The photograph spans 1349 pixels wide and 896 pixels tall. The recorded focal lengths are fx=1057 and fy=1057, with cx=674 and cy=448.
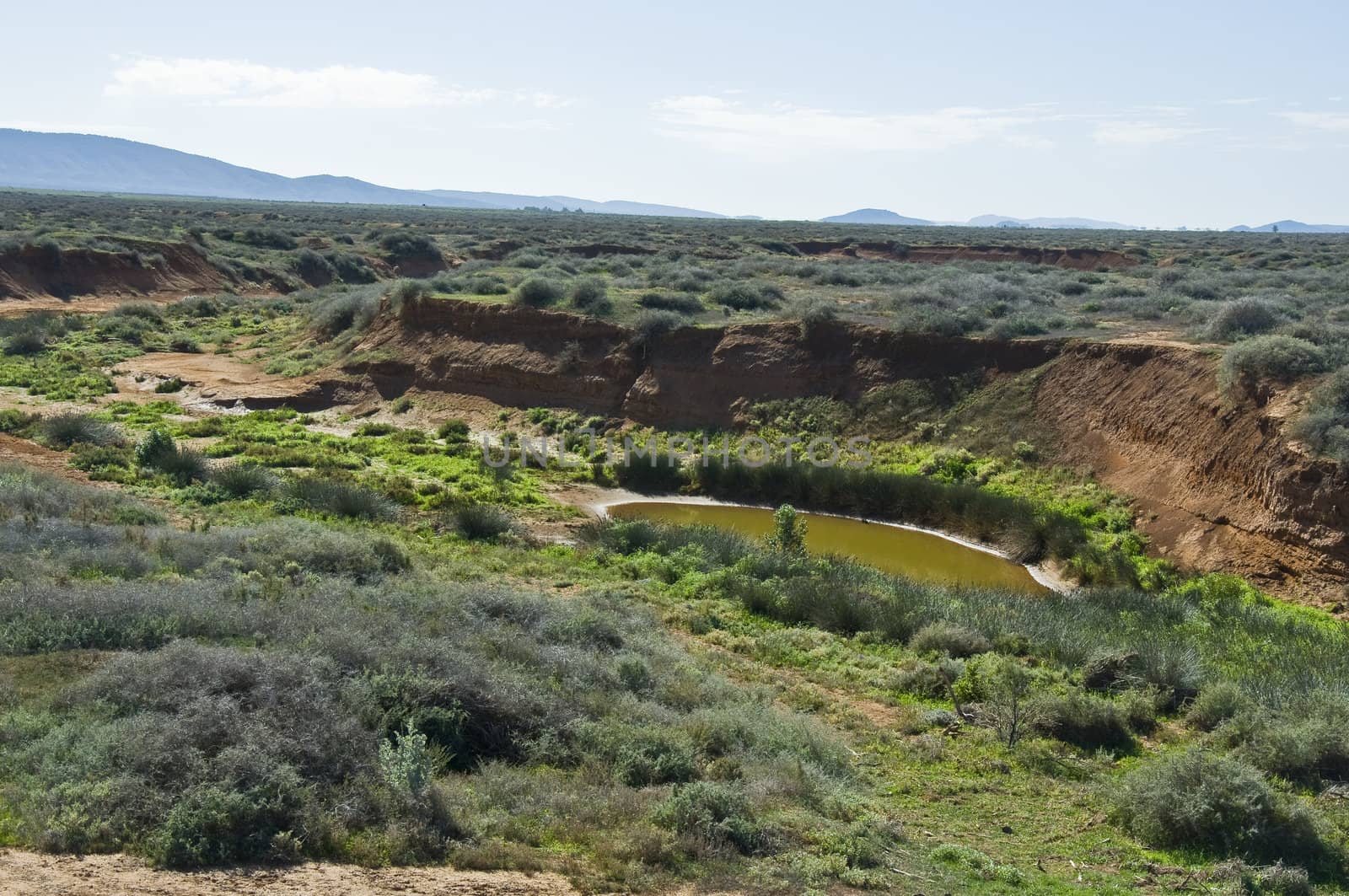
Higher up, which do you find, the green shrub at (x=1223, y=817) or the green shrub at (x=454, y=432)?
the green shrub at (x=1223, y=817)

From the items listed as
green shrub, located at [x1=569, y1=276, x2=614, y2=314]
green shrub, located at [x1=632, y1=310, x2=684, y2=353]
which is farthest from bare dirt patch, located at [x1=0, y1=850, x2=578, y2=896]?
green shrub, located at [x1=569, y1=276, x2=614, y2=314]

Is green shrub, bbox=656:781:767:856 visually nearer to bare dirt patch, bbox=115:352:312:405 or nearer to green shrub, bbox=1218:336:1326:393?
green shrub, bbox=1218:336:1326:393

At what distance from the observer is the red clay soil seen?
49.6m

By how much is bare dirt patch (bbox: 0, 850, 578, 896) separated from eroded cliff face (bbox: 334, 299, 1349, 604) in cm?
1602

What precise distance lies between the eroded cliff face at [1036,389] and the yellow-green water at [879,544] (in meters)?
3.18

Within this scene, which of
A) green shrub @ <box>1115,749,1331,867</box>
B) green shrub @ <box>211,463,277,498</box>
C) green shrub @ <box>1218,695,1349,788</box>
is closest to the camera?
green shrub @ <box>1115,749,1331,867</box>

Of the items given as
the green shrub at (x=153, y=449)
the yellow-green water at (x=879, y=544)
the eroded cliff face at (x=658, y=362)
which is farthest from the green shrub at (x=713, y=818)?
the eroded cliff face at (x=658, y=362)

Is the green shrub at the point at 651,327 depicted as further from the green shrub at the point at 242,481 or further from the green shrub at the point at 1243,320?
the green shrub at the point at 1243,320

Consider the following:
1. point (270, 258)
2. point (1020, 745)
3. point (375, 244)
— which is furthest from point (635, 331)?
point (375, 244)

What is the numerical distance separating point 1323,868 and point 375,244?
73879mm

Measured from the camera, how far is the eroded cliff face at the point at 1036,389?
18922mm

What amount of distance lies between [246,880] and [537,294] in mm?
28638

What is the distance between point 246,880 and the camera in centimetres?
658

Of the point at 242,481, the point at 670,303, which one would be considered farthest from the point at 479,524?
the point at 670,303
